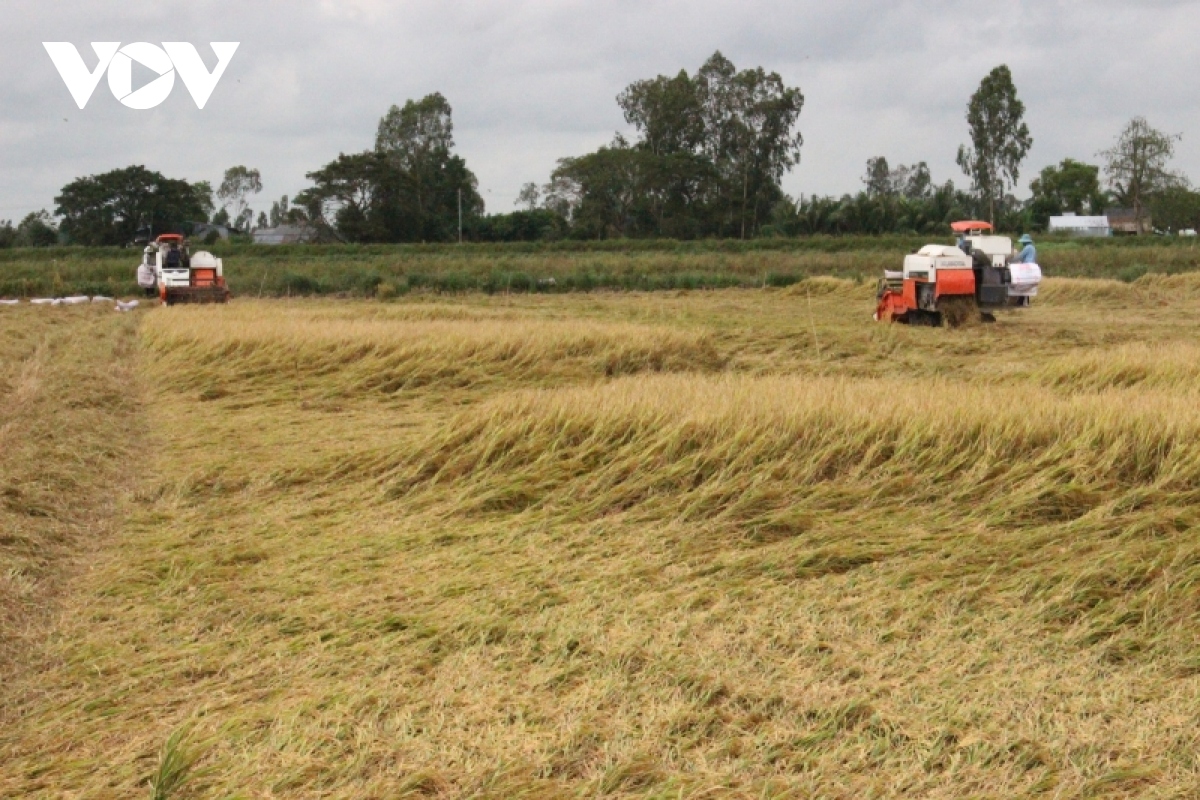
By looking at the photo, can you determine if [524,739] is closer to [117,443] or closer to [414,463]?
[414,463]

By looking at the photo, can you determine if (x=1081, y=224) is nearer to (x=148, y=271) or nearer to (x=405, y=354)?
(x=148, y=271)

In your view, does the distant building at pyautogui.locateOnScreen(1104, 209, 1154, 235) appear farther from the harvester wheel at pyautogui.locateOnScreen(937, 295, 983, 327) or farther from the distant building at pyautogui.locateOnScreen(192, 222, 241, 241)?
the harvester wheel at pyautogui.locateOnScreen(937, 295, 983, 327)

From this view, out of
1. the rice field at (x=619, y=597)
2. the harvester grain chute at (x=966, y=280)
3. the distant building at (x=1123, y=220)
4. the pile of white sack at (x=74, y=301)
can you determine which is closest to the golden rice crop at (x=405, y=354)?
the rice field at (x=619, y=597)

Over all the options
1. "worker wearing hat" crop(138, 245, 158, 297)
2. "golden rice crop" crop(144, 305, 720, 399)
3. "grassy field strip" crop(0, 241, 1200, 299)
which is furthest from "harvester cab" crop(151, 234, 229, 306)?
"golden rice crop" crop(144, 305, 720, 399)

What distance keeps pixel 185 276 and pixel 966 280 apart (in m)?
14.1

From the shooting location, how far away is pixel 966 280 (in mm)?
16250

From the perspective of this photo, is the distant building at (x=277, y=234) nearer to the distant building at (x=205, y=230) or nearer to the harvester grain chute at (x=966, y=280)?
the distant building at (x=205, y=230)

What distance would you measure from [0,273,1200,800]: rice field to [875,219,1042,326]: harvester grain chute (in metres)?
7.76

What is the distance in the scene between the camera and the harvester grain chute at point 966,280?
16.2m

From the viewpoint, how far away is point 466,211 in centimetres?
6506

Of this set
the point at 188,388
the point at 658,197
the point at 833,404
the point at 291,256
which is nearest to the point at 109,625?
the point at 833,404

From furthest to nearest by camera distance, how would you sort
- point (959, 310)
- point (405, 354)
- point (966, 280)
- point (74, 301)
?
point (74, 301)
point (959, 310)
point (966, 280)
point (405, 354)

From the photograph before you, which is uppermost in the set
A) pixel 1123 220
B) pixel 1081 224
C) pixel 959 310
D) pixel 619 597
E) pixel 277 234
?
pixel 277 234

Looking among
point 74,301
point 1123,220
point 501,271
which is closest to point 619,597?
point 74,301
